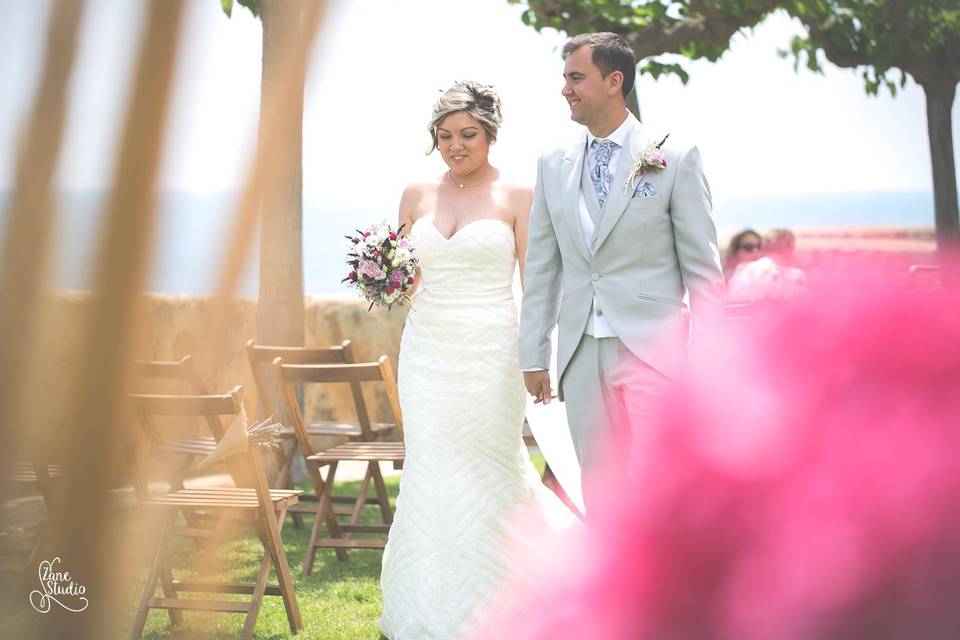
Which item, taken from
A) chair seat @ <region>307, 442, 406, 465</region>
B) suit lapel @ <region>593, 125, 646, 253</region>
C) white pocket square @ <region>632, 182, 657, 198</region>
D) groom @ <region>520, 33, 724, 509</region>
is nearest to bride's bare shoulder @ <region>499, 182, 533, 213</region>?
groom @ <region>520, 33, 724, 509</region>

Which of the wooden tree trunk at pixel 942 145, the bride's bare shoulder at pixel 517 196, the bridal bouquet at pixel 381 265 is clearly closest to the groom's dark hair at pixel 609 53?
the bride's bare shoulder at pixel 517 196

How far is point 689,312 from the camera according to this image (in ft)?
12.4

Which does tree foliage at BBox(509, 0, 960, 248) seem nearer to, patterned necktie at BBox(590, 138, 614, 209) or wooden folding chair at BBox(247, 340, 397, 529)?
wooden folding chair at BBox(247, 340, 397, 529)

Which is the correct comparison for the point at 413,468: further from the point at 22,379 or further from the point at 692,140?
the point at 22,379

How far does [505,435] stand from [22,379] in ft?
15.1

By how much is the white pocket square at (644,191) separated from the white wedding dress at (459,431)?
1.25 metres

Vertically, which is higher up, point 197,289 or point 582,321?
point 197,289

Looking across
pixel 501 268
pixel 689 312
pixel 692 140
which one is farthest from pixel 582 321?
pixel 501 268

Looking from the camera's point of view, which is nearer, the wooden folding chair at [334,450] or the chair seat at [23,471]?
the chair seat at [23,471]

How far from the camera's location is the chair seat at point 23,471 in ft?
1.26

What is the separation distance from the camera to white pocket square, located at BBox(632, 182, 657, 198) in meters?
3.66

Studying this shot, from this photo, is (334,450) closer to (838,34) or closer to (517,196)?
(517,196)

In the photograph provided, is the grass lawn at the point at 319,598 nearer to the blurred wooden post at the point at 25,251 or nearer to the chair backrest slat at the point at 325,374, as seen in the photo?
the chair backrest slat at the point at 325,374

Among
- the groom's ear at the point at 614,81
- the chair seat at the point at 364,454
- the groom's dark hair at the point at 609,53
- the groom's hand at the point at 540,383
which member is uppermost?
the groom's dark hair at the point at 609,53
